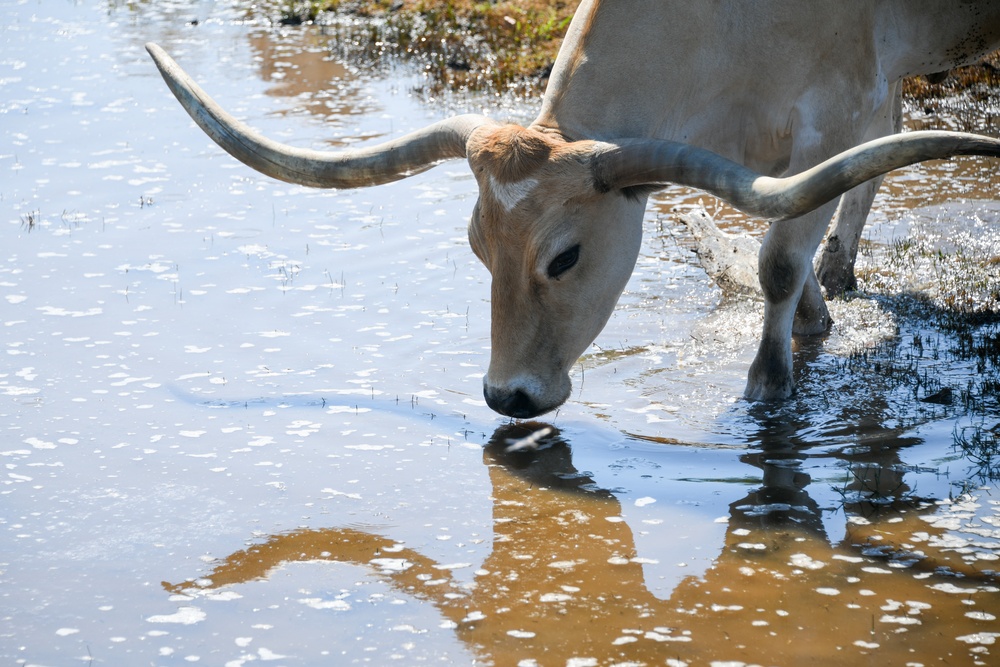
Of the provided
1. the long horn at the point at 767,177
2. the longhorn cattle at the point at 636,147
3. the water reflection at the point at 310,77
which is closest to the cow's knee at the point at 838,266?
the longhorn cattle at the point at 636,147

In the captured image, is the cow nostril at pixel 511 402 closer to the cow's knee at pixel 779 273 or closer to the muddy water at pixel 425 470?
the muddy water at pixel 425 470

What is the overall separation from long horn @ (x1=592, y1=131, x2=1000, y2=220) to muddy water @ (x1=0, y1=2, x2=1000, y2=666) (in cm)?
119

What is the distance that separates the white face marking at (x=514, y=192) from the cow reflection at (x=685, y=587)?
3.80ft

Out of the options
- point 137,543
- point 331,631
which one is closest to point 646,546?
point 331,631

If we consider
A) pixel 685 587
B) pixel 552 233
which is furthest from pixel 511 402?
pixel 685 587

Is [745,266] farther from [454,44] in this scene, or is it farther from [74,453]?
[454,44]

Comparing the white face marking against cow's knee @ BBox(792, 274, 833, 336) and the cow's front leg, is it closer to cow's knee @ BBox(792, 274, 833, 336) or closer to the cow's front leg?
the cow's front leg

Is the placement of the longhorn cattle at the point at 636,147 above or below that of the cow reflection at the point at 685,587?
above

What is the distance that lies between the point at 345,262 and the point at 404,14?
26.6ft

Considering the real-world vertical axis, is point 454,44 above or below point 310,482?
above

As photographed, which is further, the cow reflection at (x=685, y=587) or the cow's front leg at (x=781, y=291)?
the cow's front leg at (x=781, y=291)

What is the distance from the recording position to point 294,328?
692 cm

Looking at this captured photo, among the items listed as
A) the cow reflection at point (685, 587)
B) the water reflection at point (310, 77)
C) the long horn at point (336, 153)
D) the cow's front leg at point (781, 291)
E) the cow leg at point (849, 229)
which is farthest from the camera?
the water reflection at point (310, 77)

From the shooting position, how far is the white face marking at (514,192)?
15.7 ft
